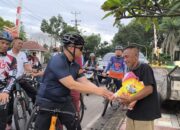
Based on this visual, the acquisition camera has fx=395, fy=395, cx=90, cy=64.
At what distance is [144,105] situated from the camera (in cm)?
449

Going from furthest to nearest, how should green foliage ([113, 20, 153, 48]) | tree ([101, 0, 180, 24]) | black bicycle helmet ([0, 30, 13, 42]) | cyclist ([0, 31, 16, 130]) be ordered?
1. green foliage ([113, 20, 153, 48])
2. black bicycle helmet ([0, 30, 13, 42])
3. cyclist ([0, 31, 16, 130])
4. tree ([101, 0, 180, 24])

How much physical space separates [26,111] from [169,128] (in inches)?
121

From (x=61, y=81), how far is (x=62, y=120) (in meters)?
0.66

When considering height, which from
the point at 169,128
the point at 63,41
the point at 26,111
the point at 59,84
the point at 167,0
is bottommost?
the point at 169,128

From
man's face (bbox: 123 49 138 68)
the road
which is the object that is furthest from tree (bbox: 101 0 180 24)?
the road

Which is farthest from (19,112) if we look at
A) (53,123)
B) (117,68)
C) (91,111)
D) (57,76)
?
(117,68)

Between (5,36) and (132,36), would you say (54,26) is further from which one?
(5,36)

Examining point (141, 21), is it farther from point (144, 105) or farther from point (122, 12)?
point (144, 105)

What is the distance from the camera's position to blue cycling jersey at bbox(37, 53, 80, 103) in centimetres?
411

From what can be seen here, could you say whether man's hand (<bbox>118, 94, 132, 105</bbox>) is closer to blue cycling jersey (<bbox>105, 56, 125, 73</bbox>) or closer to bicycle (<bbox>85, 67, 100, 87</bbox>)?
blue cycling jersey (<bbox>105, 56, 125, 73</bbox>)

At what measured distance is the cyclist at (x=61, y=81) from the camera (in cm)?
409

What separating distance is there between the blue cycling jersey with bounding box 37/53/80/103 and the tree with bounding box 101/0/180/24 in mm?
809

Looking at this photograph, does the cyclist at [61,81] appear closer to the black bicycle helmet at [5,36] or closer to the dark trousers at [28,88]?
the black bicycle helmet at [5,36]

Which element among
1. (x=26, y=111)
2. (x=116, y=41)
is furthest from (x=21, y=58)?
(x=116, y=41)
